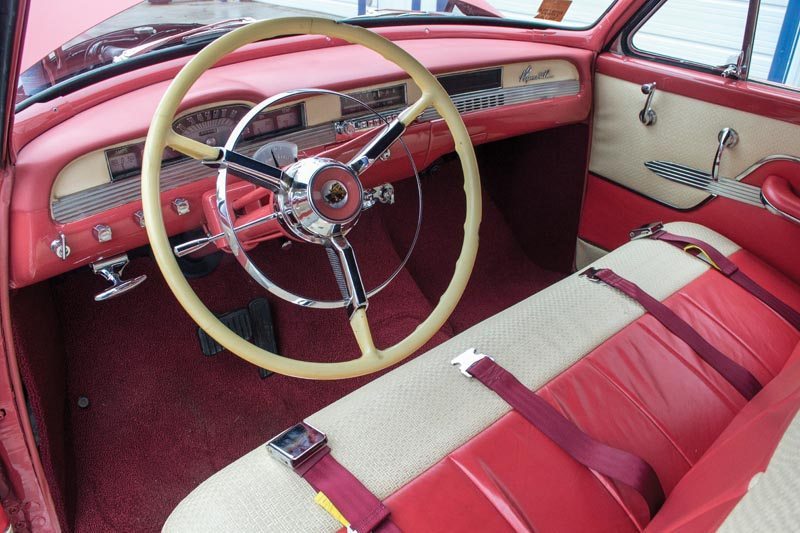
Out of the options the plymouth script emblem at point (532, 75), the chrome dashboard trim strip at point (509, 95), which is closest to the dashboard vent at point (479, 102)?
the chrome dashboard trim strip at point (509, 95)

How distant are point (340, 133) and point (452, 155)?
759mm

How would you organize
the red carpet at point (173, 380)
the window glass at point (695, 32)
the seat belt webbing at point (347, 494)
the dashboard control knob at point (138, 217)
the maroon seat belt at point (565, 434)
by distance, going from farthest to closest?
the window glass at point (695, 32) < the red carpet at point (173, 380) < the dashboard control knob at point (138, 217) < the maroon seat belt at point (565, 434) < the seat belt webbing at point (347, 494)

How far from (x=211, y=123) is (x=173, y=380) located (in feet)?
2.70

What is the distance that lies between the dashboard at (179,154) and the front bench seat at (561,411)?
0.53 meters

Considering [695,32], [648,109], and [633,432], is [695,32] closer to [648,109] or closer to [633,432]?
[648,109]

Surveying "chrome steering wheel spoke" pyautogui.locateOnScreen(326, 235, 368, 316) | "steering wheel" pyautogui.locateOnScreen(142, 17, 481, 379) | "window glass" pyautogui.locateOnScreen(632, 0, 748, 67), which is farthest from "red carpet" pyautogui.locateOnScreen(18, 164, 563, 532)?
"window glass" pyautogui.locateOnScreen(632, 0, 748, 67)

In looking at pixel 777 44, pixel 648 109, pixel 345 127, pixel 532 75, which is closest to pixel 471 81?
pixel 532 75

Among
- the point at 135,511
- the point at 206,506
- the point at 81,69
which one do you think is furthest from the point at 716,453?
the point at 81,69

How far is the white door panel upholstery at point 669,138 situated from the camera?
70.6 inches

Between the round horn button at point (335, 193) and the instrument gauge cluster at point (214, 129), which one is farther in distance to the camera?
the instrument gauge cluster at point (214, 129)

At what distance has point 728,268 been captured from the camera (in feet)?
5.37

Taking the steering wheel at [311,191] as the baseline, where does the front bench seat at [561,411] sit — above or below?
below

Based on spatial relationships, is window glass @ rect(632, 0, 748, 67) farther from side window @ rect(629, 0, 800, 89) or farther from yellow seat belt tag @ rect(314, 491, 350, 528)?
yellow seat belt tag @ rect(314, 491, 350, 528)

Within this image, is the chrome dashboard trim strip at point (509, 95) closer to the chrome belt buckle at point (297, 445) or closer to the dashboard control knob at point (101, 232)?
the dashboard control knob at point (101, 232)
